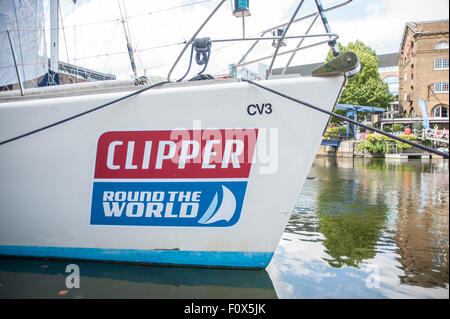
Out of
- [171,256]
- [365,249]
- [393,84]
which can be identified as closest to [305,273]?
[365,249]

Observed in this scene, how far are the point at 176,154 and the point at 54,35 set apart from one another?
4.59 m

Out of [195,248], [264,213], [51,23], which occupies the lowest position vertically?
[195,248]

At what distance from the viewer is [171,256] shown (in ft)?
11.5

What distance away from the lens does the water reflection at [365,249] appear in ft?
10.3

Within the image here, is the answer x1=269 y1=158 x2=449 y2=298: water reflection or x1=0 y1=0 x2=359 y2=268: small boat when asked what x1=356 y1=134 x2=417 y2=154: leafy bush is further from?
x1=0 y1=0 x2=359 y2=268: small boat

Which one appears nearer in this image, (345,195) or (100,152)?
(100,152)

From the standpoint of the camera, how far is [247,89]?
3.29 m

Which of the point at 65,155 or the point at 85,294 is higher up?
the point at 65,155

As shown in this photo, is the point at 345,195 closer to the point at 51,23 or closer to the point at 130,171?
the point at 130,171

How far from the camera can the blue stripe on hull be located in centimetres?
344

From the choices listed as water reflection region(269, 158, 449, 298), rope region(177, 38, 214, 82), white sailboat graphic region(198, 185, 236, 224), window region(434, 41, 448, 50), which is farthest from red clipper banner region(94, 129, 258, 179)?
window region(434, 41, 448, 50)

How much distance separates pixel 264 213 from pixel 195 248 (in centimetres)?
78

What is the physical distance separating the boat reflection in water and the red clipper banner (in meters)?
0.96

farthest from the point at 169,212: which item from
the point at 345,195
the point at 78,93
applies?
the point at 345,195
